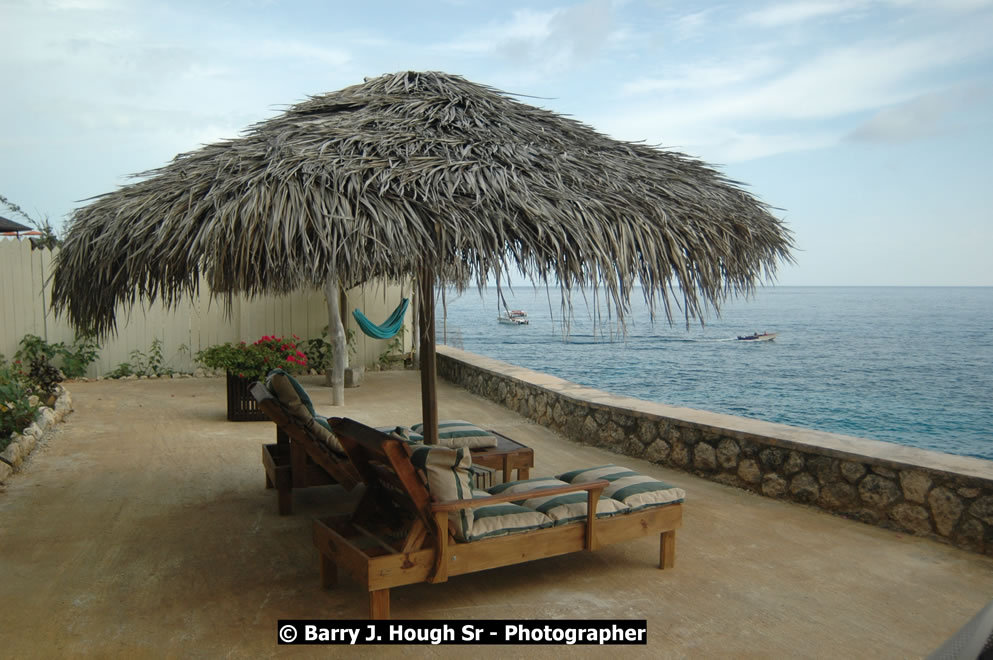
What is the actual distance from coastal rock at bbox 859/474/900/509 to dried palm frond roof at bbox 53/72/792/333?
127 cm

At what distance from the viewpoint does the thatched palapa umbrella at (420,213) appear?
2754mm

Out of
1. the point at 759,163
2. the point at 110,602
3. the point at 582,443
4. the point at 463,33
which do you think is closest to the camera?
the point at 110,602

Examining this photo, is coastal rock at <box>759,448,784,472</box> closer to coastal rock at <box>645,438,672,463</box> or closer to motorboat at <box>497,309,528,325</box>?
coastal rock at <box>645,438,672,463</box>

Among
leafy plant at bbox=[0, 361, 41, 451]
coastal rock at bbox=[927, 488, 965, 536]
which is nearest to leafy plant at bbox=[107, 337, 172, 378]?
leafy plant at bbox=[0, 361, 41, 451]

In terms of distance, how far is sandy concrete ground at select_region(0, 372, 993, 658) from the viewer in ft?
8.29

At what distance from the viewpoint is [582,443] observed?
5848 mm

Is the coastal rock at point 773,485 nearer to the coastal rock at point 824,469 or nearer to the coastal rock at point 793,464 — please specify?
the coastal rock at point 793,464

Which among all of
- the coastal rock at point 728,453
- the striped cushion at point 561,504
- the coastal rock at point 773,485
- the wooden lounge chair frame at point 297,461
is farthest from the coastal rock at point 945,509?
the wooden lounge chair frame at point 297,461

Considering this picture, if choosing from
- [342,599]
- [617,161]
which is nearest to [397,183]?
[617,161]

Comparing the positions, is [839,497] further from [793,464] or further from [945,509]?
[945,509]

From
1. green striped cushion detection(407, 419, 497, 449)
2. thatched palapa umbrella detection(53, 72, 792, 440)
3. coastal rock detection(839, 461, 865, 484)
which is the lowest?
coastal rock detection(839, 461, 865, 484)

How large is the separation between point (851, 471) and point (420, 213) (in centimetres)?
284

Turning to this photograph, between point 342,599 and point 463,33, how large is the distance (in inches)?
360

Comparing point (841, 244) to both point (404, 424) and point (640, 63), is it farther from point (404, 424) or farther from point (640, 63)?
point (404, 424)
